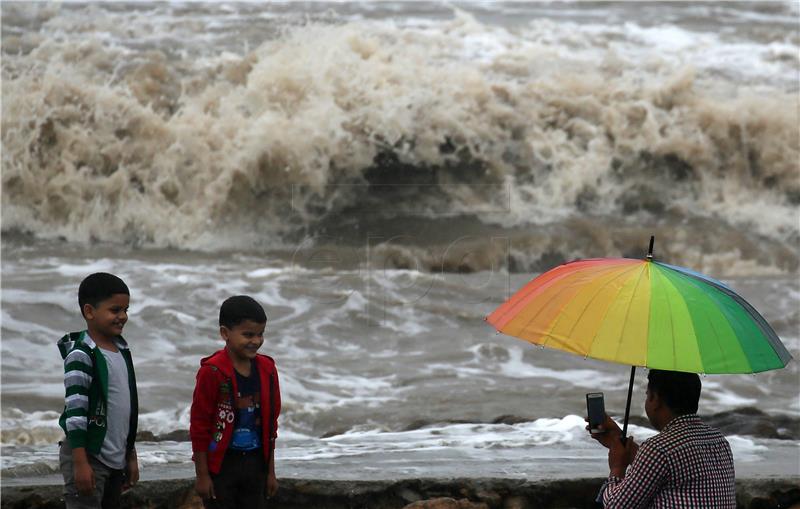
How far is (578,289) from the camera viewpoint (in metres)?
3.24

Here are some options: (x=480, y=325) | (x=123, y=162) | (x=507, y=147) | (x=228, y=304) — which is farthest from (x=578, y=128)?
(x=228, y=304)

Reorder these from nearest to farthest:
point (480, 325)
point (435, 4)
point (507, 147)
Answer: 1. point (480, 325)
2. point (507, 147)
3. point (435, 4)

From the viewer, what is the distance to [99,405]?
3.40 m

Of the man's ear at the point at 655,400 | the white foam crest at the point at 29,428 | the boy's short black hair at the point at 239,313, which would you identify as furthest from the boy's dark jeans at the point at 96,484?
the white foam crest at the point at 29,428

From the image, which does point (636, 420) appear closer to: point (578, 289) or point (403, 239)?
point (578, 289)

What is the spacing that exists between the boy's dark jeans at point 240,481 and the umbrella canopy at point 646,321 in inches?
32.9

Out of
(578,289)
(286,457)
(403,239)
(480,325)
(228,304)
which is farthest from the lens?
(403,239)

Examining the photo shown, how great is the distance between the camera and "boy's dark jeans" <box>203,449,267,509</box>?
351 centimetres

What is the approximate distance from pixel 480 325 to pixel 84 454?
6923mm

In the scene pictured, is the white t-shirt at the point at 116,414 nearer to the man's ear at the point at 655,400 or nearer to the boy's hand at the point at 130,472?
the boy's hand at the point at 130,472

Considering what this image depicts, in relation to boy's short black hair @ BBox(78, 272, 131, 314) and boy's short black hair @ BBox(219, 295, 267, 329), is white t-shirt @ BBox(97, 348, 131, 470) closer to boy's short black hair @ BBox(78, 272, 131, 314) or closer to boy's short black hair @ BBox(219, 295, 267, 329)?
boy's short black hair @ BBox(78, 272, 131, 314)

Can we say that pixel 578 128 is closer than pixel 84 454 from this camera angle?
No

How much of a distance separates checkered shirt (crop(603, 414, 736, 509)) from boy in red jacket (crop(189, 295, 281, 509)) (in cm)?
109

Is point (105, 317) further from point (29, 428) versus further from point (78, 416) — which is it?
point (29, 428)
